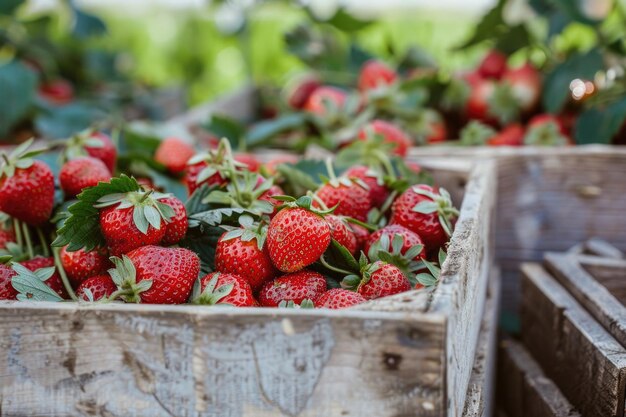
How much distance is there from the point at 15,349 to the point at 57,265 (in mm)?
214

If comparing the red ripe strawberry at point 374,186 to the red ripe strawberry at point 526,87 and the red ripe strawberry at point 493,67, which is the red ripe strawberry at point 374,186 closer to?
the red ripe strawberry at point 526,87

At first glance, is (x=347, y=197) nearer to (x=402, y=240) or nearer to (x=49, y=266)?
(x=402, y=240)

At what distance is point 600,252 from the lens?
143 centimetres

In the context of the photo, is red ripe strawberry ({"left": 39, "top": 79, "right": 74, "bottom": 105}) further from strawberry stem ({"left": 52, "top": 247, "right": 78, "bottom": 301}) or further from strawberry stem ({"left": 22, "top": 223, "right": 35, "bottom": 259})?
strawberry stem ({"left": 52, "top": 247, "right": 78, "bottom": 301})

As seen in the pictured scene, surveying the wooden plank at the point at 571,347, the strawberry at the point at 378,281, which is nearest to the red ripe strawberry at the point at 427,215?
the strawberry at the point at 378,281

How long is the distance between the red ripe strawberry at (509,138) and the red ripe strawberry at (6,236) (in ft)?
3.75

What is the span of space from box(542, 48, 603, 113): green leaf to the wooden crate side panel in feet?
4.12

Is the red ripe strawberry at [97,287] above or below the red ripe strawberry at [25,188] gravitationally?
below

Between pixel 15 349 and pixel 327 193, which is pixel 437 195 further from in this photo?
pixel 15 349

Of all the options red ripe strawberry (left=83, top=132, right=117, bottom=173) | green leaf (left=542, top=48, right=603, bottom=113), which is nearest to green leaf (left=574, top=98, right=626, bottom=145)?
green leaf (left=542, top=48, right=603, bottom=113)

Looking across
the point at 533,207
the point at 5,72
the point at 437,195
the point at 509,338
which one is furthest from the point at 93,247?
the point at 5,72

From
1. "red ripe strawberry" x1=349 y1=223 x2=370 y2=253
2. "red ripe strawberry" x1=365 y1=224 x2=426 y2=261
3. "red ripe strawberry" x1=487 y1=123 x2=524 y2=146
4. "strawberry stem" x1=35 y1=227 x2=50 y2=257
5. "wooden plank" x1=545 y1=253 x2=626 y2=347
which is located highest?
"red ripe strawberry" x1=365 y1=224 x2=426 y2=261

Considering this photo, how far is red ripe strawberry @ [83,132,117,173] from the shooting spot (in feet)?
3.94

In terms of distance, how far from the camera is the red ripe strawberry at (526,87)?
71.9 inches
